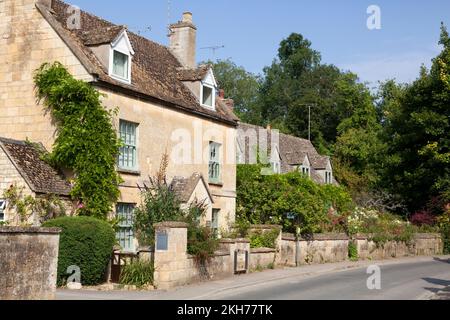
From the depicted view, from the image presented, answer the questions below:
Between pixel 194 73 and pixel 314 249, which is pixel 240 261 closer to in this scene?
pixel 314 249

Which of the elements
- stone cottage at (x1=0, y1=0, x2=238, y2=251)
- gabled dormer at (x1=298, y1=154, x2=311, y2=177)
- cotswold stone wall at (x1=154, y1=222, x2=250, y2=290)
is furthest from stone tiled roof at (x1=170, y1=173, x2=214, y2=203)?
gabled dormer at (x1=298, y1=154, x2=311, y2=177)

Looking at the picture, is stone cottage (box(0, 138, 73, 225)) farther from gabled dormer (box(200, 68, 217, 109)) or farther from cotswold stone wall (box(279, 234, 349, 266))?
cotswold stone wall (box(279, 234, 349, 266))

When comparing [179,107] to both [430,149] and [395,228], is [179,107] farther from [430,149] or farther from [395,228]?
[430,149]

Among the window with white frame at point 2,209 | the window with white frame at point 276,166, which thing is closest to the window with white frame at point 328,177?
the window with white frame at point 276,166

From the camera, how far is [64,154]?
67.2 feet

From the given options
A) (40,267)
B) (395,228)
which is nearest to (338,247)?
(395,228)

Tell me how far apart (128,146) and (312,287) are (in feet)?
28.9

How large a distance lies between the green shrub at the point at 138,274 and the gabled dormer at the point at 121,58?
768 cm

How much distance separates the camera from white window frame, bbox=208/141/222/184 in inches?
1081

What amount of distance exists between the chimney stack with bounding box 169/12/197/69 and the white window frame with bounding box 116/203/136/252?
10129 mm

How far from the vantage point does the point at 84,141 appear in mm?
20594

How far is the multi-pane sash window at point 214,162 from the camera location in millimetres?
27594

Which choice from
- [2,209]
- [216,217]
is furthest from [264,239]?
[2,209]
